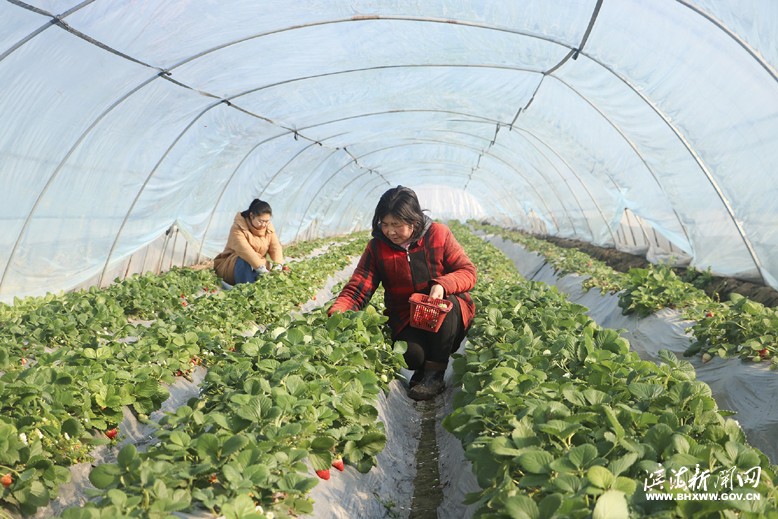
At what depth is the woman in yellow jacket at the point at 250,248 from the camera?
25.9ft

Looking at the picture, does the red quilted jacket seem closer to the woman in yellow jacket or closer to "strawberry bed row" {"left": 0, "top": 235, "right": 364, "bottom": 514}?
"strawberry bed row" {"left": 0, "top": 235, "right": 364, "bottom": 514}

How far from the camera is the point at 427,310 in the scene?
14.4 feet

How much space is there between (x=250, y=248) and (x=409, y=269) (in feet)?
12.2

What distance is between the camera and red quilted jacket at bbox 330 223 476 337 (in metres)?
4.72

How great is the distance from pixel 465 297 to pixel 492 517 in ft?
10.5

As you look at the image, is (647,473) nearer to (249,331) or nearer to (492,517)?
(492,517)

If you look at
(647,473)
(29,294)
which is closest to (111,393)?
(647,473)

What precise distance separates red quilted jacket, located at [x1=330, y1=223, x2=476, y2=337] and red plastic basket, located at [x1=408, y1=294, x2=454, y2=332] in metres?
0.24

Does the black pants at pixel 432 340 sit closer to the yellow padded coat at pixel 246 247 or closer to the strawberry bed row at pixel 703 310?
the strawberry bed row at pixel 703 310

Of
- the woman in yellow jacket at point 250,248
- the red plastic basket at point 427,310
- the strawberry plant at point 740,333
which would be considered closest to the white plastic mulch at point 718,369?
the strawberry plant at point 740,333

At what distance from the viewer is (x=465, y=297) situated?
5098 millimetres

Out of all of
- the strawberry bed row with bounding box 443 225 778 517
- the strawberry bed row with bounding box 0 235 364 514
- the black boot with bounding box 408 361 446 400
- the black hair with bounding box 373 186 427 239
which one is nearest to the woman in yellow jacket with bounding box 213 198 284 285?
the strawberry bed row with bounding box 0 235 364 514

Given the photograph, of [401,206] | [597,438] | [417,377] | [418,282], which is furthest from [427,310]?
[597,438]

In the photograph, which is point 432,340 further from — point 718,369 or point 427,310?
point 718,369
